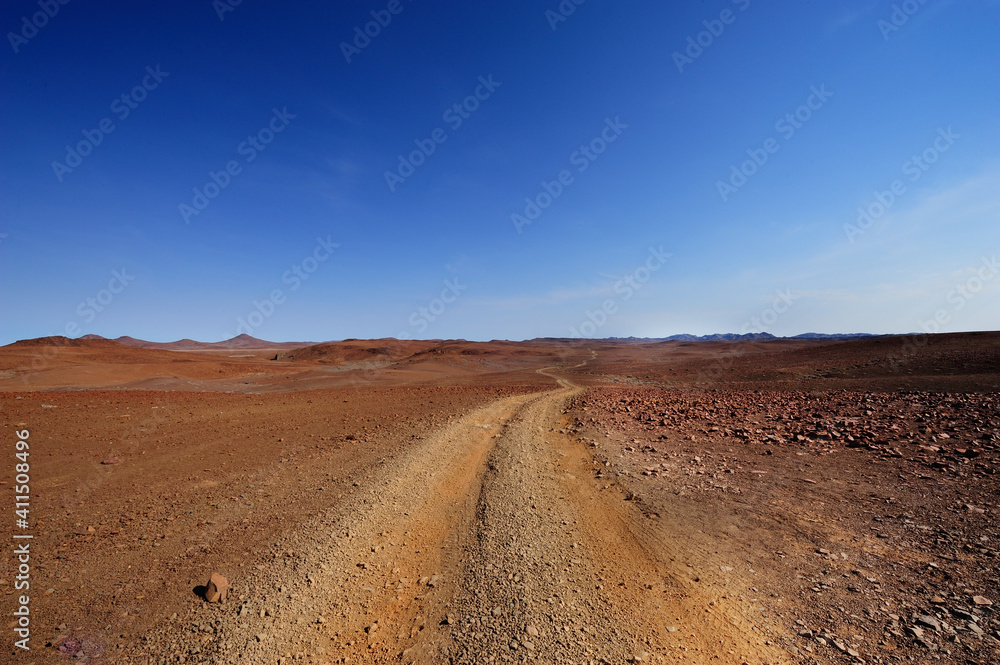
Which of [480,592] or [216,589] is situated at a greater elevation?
[216,589]

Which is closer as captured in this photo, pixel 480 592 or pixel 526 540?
pixel 480 592

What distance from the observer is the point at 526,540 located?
5.92 metres

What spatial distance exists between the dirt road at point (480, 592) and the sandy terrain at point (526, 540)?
0.03 m

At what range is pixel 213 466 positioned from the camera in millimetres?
9734

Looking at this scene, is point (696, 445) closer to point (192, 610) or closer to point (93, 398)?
point (192, 610)

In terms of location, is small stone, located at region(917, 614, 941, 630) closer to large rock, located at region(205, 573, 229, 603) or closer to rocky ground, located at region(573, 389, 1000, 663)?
rocky ground, located at region(573, 389, 1000, 663)

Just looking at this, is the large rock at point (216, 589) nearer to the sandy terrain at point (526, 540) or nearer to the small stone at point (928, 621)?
the sandy terrain at point (526, 540)

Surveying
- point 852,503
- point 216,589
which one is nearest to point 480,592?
point 216,589

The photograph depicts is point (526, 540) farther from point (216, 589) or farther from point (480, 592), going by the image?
point (216, 589)

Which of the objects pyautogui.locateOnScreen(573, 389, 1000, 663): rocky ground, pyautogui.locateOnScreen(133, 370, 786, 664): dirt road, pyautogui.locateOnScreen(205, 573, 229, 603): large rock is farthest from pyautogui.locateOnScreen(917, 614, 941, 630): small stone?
pyautogui.locateOnScreen(205, 573, 229, 603): large rock

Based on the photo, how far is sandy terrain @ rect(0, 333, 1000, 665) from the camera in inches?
154

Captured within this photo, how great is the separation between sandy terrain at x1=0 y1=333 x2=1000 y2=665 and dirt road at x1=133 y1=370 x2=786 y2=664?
1.2 inches

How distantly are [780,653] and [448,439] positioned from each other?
976 cm

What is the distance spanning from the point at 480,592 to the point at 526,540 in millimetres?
1383
